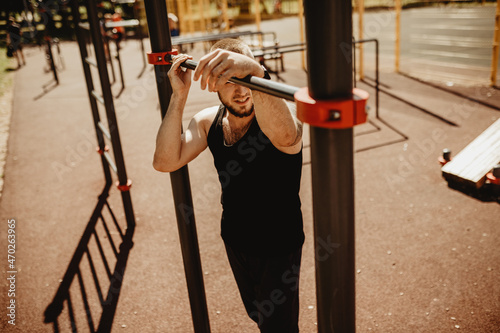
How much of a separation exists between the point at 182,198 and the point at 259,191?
1.24ft

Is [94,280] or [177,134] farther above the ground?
[177,134]

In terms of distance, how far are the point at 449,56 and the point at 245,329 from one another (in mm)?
10916

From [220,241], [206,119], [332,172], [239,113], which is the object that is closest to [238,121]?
[239,113]

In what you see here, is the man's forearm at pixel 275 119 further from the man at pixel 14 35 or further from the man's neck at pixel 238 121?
the man at pixel 14 35

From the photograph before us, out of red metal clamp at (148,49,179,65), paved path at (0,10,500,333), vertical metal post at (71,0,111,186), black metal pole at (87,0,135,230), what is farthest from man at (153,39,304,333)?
vertical metal post at (71,0,111,186)

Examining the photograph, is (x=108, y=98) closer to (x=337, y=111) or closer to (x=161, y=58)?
(x=161, y=58)

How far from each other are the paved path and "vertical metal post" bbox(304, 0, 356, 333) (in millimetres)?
2023

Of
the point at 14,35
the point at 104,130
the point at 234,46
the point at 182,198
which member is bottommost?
the point at 104,130

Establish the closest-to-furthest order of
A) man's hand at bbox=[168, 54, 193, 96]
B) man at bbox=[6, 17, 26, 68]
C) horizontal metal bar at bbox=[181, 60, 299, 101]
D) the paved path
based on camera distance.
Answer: horizontal metal bar at bbox=[181, 60, 299, 101], man's hand at bbox=[168, 54, 193, 96], the paved path, man at bbox=[6, 17, 26, 68]

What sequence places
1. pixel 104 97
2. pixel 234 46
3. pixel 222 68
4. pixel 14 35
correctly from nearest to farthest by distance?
pixel 222 68 → pixel 234 46 → pixel 104 97 → pixel 14 35

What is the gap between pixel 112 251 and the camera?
405 cm

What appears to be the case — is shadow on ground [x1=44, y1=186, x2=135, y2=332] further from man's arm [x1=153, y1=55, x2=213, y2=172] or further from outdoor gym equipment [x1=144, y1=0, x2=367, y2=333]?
outdoor gym equipment [x1=144, y1=0, x2=367, y2=333]

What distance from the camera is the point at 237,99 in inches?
72.1

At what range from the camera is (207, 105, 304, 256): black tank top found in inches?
75.4
